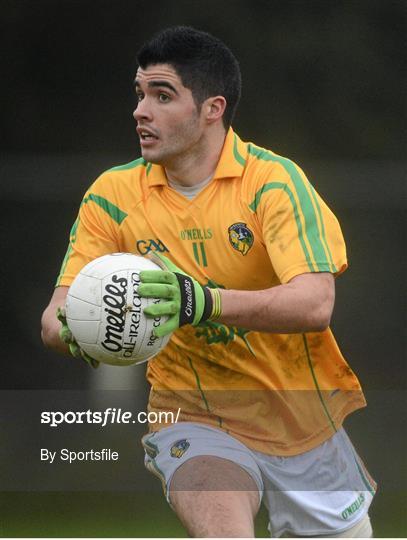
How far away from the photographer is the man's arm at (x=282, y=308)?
10.9 feet

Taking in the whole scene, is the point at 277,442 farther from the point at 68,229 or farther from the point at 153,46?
the point at 68,229

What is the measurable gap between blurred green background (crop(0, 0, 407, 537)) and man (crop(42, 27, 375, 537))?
2.42 meters

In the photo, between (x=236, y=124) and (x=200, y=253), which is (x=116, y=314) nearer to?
(x=200, y=253)

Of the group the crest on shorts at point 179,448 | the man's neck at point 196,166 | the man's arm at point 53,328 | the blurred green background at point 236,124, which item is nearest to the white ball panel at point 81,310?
the man's arm at point 53,328

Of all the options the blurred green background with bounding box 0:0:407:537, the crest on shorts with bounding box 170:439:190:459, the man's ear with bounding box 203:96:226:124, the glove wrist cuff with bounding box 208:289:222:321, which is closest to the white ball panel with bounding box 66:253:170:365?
the glove wrist cuff with bounding box 208:289:222:321

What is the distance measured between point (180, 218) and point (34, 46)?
2908 mm

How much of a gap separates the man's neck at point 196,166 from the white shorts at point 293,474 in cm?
81

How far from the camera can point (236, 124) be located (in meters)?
6.31

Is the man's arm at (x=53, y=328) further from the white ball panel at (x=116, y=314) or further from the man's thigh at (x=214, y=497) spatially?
the man's thigh at (x=214, y=497)

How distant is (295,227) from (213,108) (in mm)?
574

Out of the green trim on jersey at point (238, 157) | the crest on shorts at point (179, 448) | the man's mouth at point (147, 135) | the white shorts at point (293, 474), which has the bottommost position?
the white shorts at point (293, 474)

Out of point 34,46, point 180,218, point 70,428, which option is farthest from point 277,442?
point 34,46

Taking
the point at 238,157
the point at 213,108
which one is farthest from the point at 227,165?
the point at 213,108

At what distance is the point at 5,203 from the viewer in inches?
253
